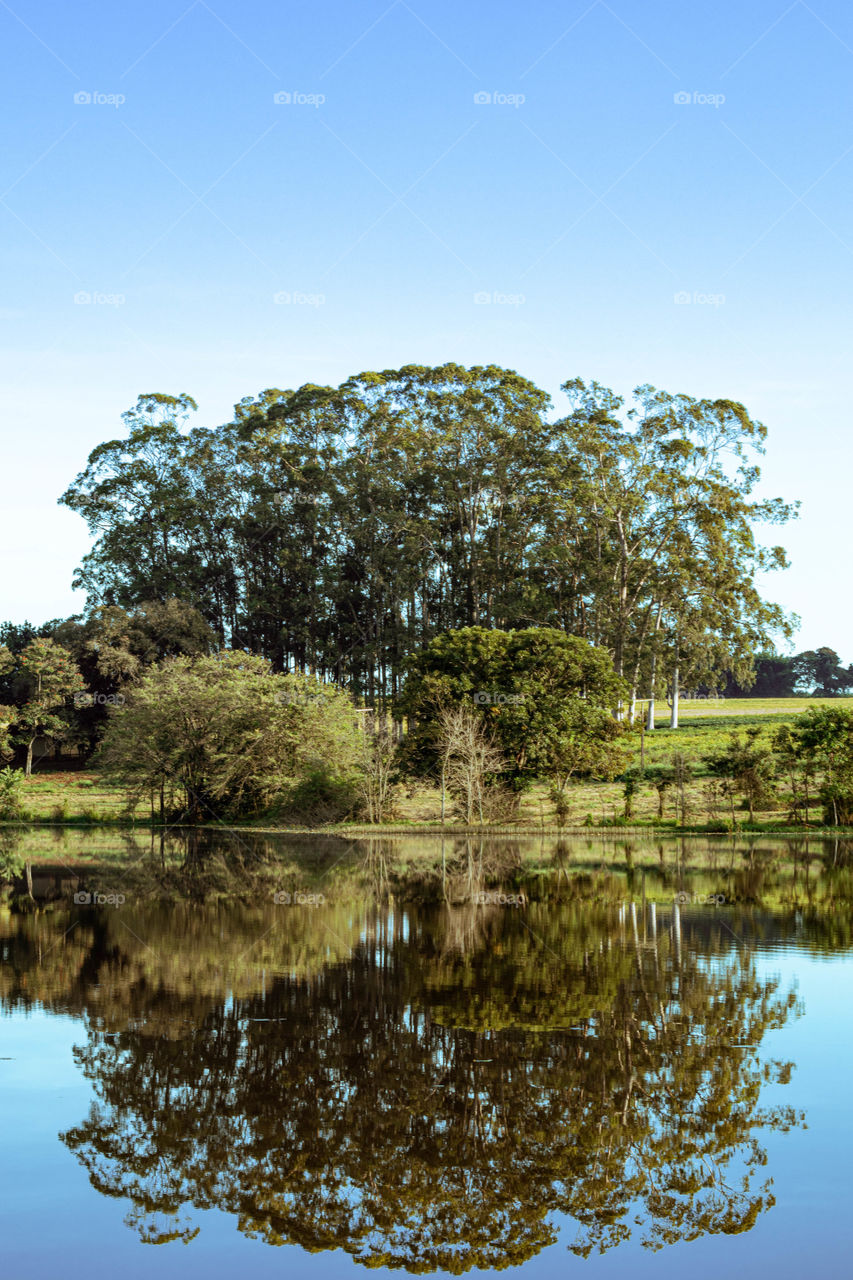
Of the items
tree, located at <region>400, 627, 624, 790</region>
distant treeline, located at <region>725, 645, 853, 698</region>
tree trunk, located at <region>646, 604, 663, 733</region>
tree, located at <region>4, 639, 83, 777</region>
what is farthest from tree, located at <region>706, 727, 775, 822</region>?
distant treeline, located at <region>725, 645, 853, 698</region>

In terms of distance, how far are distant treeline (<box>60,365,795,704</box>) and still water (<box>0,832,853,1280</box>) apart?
34107 millimetres

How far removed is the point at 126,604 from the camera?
60.4 metres

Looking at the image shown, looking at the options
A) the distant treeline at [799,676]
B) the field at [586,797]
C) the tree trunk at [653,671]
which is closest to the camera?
the field at [586,797]

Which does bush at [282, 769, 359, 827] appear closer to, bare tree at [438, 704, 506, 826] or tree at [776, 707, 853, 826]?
bare tree at [438, 704, 506, 826]

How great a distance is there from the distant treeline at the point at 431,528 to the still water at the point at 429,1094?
112 ft

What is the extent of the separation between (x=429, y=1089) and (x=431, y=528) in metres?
46.2

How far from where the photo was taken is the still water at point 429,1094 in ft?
21.5

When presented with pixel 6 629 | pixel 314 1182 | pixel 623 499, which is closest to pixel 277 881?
pixel 314 1182

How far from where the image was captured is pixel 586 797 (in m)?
37.8
